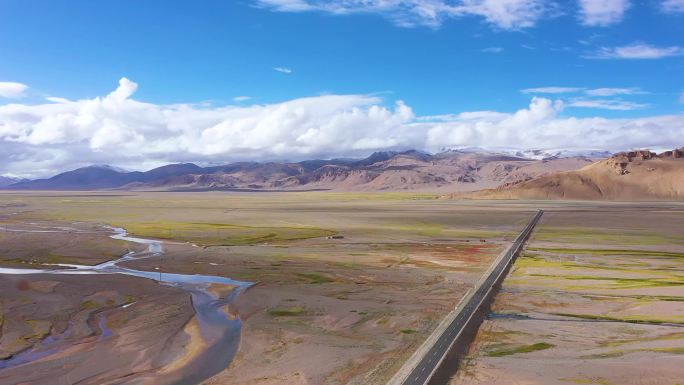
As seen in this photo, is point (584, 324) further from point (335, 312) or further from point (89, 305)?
point (89, 305)

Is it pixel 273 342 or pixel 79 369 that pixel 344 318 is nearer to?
pixel 273 342

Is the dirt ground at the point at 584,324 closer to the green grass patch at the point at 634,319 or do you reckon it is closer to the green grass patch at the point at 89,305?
the green grass patch at the point at 634,319

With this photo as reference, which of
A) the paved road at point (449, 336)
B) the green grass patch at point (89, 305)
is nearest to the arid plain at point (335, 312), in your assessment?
the green grass patch at point (89, 305)

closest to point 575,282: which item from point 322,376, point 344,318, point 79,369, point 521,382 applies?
point 344,318

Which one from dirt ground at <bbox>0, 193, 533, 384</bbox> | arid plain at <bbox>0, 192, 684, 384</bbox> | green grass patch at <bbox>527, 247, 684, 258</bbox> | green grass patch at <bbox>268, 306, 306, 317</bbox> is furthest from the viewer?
green grass patch at <bbox>527, 247, 684, 258</bbox>

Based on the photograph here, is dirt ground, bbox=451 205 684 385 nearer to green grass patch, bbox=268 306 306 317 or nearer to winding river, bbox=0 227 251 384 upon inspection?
winding river, bbox=0 227 251 384

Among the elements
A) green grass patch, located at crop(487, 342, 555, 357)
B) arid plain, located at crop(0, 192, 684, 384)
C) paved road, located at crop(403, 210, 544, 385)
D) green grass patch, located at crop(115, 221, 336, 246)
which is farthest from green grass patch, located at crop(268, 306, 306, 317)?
green grass patch, located at crop(115, 221, 336, 246)
